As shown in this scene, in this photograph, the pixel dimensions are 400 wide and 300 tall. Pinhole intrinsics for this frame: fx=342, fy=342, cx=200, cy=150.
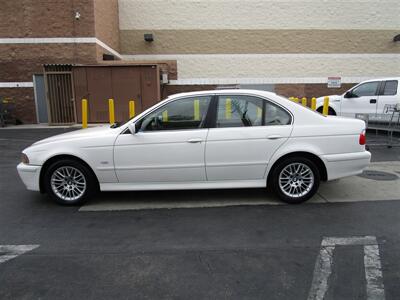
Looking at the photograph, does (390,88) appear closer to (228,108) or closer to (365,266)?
(228,108)

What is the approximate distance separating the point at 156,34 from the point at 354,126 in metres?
17.5

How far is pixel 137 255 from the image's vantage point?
3582 millimetres

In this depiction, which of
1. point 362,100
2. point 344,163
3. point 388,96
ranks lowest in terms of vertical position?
point 344,163

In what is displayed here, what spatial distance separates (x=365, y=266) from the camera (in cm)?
329

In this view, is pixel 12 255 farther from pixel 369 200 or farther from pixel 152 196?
pixel 369 200

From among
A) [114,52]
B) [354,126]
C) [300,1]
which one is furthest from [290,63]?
[354,126]

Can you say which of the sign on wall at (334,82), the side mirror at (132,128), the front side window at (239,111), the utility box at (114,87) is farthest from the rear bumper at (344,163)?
the sign on wall at (334,82)

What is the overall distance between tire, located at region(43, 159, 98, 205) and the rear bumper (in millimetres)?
3410

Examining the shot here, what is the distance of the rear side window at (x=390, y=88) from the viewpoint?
11320 millimetres

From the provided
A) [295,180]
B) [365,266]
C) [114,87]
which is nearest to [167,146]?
[295,180]

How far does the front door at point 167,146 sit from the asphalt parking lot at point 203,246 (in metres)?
0.49

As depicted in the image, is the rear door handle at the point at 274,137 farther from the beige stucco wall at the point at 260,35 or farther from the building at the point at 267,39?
the beige stucco wall at the point at 260,35

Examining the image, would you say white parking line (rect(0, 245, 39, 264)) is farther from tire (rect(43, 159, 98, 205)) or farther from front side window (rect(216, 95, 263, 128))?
front side window (rect(216, 95, 263, 128))

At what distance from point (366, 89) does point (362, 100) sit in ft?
1.47
